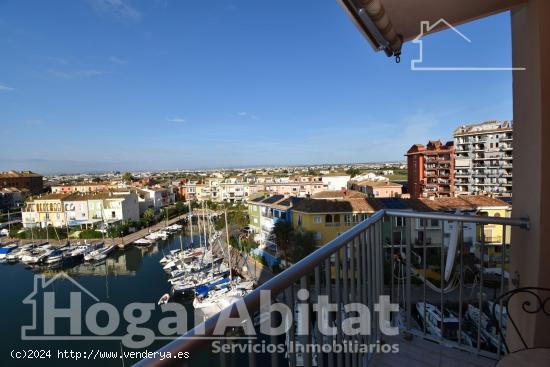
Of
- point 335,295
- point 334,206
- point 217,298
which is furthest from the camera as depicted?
point 334,206

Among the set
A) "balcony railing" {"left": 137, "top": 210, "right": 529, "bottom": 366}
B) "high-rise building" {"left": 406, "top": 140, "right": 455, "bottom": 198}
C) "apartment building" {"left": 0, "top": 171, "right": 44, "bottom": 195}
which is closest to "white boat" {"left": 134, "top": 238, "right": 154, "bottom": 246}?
"balcony railing" {"left": 137, "top": 210, "right": 529, "bottom": 366}

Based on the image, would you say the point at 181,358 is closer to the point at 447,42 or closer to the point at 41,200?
the point at 447,42

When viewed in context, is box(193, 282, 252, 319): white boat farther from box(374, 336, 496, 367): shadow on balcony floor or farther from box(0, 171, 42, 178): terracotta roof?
box(0, 171, 42, 178): terracotta roof

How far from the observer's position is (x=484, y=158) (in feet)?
94.8

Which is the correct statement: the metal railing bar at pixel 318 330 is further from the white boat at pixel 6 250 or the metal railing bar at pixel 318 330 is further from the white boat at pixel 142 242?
the white boat at pixel 6 250

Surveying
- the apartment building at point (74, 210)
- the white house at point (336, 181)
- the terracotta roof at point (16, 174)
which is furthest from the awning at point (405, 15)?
the terracotta roof at point (16, 174)

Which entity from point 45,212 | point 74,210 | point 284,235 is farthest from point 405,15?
point 45,212

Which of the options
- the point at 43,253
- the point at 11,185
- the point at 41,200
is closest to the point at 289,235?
the point at 43,253

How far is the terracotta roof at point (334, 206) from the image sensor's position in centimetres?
1569

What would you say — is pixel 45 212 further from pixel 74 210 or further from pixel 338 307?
pixel 338 307

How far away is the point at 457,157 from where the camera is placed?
3058cm

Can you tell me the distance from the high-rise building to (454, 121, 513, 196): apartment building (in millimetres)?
758

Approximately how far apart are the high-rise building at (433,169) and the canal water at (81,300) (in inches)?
983

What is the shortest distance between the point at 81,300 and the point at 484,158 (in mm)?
34110
